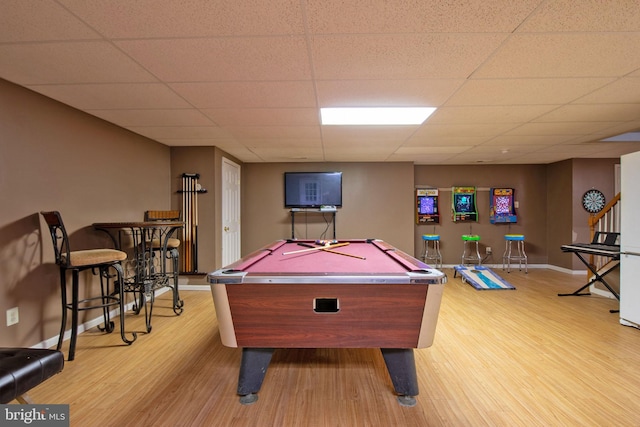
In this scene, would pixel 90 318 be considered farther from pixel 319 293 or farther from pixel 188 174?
pixel 319 293

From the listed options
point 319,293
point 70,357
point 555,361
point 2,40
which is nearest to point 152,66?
point 2,40

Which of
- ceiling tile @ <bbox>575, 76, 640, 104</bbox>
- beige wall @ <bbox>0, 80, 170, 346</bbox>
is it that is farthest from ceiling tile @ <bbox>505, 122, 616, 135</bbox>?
beige wall @ <bbox>0, 80, 170, 346</bbox>

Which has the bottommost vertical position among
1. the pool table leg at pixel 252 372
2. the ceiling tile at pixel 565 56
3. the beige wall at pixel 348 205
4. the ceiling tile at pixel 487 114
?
the pool table leg at pixel 252 372

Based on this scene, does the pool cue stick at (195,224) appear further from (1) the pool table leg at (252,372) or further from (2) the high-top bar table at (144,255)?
(1) the pool table leg at (252,372)

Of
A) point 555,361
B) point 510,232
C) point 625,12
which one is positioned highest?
point 625,12

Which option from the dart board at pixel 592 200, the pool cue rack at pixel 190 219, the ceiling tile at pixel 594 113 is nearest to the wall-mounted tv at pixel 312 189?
the pool cue rack at pixel 190 219

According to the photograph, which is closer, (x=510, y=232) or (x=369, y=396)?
(x=369, y=396)

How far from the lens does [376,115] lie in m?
3.12

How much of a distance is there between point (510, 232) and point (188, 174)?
242 inches

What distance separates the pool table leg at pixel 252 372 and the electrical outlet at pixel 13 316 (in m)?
1.88

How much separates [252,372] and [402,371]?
91 centimetres

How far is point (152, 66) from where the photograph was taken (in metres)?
2.03

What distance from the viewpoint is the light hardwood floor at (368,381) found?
173 cm

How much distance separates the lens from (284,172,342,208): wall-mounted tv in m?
5.85
